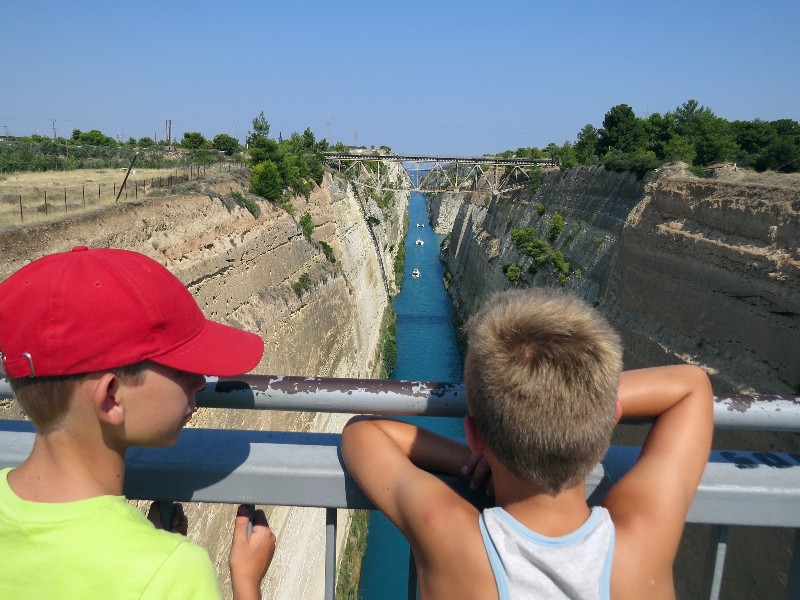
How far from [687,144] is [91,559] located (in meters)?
22.9

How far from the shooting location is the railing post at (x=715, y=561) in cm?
133

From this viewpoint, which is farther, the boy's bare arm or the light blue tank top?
the boy's bare arm

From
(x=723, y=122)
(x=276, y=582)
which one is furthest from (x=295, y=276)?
(x=723, y=122)

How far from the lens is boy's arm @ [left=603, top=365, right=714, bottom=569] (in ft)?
3.82

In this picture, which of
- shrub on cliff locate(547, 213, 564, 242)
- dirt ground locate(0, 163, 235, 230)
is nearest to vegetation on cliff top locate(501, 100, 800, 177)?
shrub on cliff locate(547, 213, 564, 242)

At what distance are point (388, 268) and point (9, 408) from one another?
29.2 meters

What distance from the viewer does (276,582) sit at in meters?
9.38

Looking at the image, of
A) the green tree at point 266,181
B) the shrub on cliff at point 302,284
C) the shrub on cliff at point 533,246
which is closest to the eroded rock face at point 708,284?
the shrub on cliff at point 533,246

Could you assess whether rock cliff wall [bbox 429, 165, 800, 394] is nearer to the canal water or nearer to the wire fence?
the canal water

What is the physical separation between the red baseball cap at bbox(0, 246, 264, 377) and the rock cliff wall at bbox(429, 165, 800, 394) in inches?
408

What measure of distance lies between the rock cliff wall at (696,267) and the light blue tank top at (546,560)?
32.4ft

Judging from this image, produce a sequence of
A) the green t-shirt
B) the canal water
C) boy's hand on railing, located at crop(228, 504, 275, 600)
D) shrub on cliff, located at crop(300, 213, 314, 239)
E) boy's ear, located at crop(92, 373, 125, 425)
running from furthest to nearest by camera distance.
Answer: shrub on cliff, located at crop(300, 213, 314, 239) < the canal water < boy's hand on railing, located at crop(228, 504, 275, 600) < boy's ear, located at crop(92, 373, 125, 425) < the green t-shirt

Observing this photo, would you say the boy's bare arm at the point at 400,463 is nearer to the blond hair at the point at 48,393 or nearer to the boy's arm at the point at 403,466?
the boy's arm at the point at 403,466

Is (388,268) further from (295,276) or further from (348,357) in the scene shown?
(295,276)
